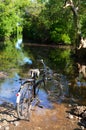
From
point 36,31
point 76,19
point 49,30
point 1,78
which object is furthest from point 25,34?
point 1,78

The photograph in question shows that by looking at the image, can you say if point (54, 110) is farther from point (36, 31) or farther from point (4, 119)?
point (36, 31)

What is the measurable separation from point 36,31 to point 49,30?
14.4 feet

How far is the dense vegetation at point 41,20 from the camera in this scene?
1487 inches

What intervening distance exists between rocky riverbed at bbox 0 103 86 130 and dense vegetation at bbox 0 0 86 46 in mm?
22952

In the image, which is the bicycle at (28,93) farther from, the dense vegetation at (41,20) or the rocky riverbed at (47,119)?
the dense vegetation at (41,20)

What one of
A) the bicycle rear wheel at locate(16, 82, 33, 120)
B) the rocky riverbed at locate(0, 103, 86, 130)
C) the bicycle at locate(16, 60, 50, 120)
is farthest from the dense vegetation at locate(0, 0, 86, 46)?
the bicycle rear wheel at locate(16, 82, 33, 120)

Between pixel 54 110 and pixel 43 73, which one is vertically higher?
pixel 43 73

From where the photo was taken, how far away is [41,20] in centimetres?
5353

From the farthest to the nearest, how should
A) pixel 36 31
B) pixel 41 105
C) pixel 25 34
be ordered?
pixel 25 34, pixel 36 31, pixel 41 105

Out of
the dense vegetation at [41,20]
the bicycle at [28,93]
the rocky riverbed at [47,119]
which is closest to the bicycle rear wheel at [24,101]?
the bicycle at [28,93]

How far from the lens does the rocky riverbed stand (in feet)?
27.2

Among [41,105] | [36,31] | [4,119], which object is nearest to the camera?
[4,119]

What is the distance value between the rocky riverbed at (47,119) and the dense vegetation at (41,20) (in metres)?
23.0

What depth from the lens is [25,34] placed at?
6650 centimetres
